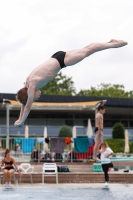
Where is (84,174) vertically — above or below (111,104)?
below

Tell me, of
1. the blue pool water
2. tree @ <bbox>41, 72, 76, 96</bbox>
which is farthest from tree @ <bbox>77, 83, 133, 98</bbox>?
the blue pool water

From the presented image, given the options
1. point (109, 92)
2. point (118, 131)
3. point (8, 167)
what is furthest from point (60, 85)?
point (8, 167)

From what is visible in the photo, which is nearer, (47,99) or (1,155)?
(1,155)

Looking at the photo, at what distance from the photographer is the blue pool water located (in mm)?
13945

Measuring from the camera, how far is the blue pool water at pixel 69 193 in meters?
13.9

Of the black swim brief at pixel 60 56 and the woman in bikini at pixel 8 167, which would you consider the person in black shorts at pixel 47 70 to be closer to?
the black swim brief at pixel 60 56

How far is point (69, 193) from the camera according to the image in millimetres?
15219

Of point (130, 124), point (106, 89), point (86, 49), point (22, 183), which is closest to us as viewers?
point (86, 49)

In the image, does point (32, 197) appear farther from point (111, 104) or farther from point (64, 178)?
point (111, 104)

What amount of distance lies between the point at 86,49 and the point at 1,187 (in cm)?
974

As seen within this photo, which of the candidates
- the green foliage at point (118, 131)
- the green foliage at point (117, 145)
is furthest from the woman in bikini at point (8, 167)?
the green foliage at point (118, 131)

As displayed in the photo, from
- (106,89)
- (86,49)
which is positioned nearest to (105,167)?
(86,49)

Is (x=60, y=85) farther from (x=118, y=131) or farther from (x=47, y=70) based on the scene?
(x=47, y=70)

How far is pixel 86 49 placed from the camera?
29.0 ft
